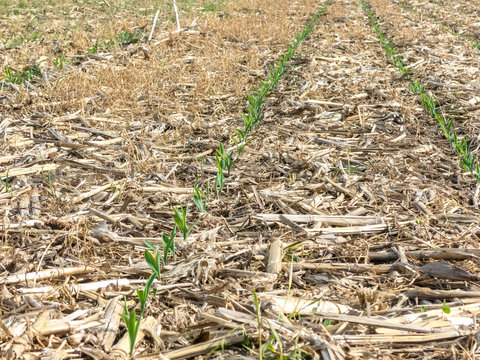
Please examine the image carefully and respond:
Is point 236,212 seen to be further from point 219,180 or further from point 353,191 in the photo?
point 353,191

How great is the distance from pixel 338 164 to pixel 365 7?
14020 mm

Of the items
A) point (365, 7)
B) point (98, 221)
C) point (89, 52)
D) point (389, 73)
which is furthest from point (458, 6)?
point (98, 221)

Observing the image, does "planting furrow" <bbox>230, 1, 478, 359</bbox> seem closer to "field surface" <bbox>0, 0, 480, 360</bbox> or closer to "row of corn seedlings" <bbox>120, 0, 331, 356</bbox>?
"field surface" <bbox>0, 0, 480, 360</bbox>

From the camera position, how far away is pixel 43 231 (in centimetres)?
284

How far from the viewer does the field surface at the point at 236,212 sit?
202cm

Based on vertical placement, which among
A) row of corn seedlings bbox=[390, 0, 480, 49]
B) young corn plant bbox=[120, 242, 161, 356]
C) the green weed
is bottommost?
row of corn seedlings bbox=[390, 0, 480, 49]

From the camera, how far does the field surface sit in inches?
79.4

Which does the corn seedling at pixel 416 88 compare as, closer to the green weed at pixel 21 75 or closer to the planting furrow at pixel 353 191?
the planting furrow at pixel 353 191

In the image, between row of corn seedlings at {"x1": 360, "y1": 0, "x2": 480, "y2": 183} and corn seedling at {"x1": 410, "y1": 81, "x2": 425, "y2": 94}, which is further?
corn seedling at {"x1": 410, "y1": 81, "x2": 425, "y2": 94}

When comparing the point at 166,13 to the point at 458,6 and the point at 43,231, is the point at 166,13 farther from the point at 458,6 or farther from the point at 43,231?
the point at 43,231

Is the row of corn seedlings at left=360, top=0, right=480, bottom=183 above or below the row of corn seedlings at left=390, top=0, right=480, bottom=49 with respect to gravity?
above

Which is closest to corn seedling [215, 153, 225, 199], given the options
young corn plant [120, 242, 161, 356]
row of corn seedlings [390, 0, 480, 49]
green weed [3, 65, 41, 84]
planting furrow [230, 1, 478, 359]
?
planting furrow [230, 1, 478, 359]

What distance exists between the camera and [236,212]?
10.6ft

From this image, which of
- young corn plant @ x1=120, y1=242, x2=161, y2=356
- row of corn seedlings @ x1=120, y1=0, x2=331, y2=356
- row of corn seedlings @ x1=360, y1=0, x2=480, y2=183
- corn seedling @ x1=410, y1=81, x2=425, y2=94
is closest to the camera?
young corn plant @ x1=120, y1=242, x2=161, y2=356
